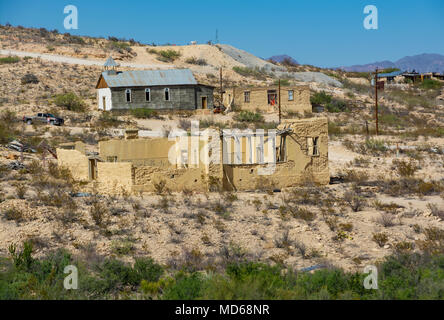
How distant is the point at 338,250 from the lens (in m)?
Answer: 12.1

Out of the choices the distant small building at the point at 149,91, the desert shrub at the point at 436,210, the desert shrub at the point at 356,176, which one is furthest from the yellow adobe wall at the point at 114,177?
the distant small building at the point at 149,91

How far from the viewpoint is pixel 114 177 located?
58.0 feet

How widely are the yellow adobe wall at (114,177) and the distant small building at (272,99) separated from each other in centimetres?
2523

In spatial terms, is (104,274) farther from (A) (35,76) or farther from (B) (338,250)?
(A) (35,76)

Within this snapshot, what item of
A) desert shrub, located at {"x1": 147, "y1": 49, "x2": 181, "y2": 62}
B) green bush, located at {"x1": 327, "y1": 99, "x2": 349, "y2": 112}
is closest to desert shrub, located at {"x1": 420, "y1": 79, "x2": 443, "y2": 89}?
green bush, located at {"x1": 327, "y1": 99, "x2": 349, "y2": 112}

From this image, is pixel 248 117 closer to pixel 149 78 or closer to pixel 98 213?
pixel 149 78

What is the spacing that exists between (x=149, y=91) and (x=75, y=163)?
68.9ft

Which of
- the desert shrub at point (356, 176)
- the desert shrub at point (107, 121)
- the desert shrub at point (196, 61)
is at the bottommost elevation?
the desert shrub at point (356, 176)

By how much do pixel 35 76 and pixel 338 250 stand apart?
139 ft

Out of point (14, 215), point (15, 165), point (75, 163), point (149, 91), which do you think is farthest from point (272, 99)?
point (14, 215)

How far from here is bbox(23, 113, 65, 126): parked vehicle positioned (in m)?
33.1

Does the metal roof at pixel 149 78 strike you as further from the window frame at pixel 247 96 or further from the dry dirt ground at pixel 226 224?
the dry dirt ground at pixel 226 224

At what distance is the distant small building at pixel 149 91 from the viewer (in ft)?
130

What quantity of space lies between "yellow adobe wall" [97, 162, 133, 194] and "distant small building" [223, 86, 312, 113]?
993 inches
